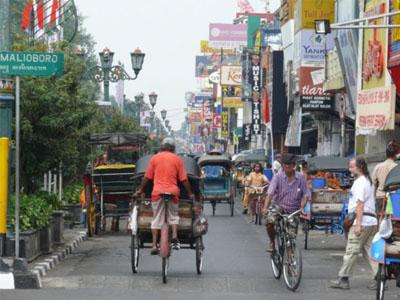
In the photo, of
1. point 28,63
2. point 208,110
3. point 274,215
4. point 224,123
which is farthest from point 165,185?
point 208,110

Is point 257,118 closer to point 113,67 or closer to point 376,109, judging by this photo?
point 113,67

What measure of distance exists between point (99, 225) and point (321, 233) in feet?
18.5

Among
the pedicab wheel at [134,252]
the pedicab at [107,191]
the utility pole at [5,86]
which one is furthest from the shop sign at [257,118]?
the pedicab wheel at [134,252]

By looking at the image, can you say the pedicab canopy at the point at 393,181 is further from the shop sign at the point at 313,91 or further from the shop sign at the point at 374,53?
the shop sign at the point at 313,91

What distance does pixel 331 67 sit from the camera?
45.9 m

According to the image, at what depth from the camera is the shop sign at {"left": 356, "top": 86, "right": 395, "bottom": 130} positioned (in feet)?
101

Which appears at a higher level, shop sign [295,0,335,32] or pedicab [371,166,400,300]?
shop sign [295,0,335,32]

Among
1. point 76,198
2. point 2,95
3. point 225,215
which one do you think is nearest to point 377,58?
point 225,215

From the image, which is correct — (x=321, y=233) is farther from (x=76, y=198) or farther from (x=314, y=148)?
(x=314, y=148)

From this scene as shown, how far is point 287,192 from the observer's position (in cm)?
1548

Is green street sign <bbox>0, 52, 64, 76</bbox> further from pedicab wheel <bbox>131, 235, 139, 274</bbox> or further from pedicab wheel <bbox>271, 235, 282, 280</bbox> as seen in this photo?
pedicab wheel <bbox>271, 235, 282, 280</bbox>

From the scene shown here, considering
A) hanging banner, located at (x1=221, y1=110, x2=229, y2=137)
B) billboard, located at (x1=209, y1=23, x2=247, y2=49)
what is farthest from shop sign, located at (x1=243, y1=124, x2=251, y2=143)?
Answer: billboard, located at (x1=209, y1=23, x2=247, y2=49)

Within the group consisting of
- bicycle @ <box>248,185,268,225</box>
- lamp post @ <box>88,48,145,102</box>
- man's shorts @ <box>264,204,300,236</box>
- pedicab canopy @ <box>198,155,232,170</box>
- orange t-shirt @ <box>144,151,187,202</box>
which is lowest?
bicycle @ <box>248,185,268,225</box>

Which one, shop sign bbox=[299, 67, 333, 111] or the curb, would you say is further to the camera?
shop sign bbox=[299, 67, 333, 111]
